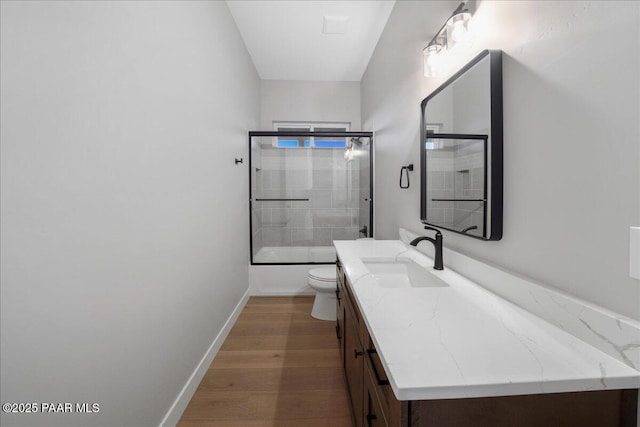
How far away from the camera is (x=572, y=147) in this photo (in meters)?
0.78

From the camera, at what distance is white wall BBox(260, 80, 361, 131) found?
391cm

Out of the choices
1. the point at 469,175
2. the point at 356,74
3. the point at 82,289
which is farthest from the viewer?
the point at 356,74

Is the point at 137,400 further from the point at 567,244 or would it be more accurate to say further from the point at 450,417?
the point at 567,244

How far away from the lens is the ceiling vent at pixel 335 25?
2531 mm

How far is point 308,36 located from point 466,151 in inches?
89.6

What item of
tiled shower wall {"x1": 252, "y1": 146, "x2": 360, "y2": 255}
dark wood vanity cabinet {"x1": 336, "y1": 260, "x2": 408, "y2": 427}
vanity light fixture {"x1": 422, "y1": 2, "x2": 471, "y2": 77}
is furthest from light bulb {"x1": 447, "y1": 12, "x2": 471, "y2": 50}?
tiled shower wall {"x1": 252, "y1": 146, "x2": 360, "y2": 255}

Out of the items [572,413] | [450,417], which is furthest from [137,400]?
[572,413]

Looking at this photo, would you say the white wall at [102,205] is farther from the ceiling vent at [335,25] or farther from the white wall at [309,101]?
the white wall at [309,101]

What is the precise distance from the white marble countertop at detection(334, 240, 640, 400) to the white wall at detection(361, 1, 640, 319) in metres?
0.15

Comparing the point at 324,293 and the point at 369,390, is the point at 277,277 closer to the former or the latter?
the point at 324,293

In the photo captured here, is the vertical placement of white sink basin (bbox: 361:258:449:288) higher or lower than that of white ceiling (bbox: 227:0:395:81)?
lower

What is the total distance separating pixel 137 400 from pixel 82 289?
1.87 feet

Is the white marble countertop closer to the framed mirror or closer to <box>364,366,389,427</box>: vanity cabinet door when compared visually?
<box>364,366,389,427</box>: vanity cabinet door

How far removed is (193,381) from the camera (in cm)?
167
